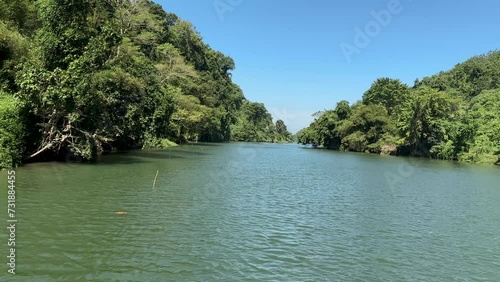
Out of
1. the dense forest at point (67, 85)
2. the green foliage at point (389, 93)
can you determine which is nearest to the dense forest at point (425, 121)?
the green foliage at point (389, 93)

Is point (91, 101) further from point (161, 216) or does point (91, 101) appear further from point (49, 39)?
point (161, 216)

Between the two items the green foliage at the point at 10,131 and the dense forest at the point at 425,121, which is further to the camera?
the dense forest at the point at 425,121

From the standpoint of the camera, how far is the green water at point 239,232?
28.4 ft

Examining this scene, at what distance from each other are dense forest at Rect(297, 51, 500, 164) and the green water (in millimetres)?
37086

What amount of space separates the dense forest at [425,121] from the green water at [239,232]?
1460 inches

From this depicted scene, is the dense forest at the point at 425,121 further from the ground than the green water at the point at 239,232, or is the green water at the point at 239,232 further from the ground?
the dense forest at the point at 425,121

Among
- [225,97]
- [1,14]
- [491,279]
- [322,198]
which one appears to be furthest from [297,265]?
[225,97]

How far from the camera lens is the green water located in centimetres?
866

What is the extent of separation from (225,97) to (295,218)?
99.0 metres

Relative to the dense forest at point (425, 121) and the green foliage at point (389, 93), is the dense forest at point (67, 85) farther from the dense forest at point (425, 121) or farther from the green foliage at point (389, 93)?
the green foliage at point (389, 93)

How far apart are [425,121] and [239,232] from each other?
54.9 m

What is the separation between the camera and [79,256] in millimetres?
8820

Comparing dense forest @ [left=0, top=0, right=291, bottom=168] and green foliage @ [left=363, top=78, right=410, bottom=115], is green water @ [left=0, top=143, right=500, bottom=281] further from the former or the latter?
green foliage @ [left=363, top=78, right=410, bottom=115]

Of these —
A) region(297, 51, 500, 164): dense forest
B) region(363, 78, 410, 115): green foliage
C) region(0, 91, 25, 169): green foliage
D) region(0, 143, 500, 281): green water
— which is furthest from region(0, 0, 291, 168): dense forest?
region(363, 78, 410, 115): green foliage
